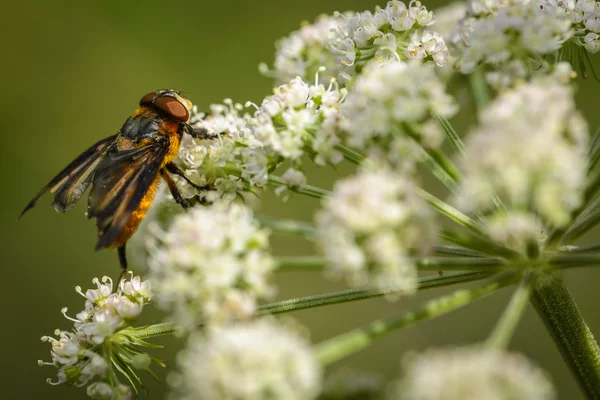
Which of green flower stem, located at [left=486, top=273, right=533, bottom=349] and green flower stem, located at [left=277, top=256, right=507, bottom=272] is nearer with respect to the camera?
green flower stem, located at [left=486, top=273, right=533, bottom=349]

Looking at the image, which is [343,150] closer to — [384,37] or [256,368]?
[384,37]

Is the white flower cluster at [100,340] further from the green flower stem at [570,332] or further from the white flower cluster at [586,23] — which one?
the white flower cluster at [586,23]

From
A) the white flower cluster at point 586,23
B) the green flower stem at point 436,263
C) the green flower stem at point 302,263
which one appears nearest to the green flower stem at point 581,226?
the green flower stem at point 436,263

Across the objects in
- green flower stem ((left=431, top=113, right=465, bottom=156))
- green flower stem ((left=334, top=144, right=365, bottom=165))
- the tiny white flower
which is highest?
green flower stem ((left=431, top=113, right=465, bottom=156))

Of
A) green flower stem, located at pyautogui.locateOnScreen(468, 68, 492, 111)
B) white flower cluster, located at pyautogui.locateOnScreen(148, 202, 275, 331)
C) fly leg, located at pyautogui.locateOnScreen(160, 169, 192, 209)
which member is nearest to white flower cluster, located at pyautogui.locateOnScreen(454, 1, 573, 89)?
green flower stem, located at pyautogui.locateOnScreen(468, 68, 492, 111)

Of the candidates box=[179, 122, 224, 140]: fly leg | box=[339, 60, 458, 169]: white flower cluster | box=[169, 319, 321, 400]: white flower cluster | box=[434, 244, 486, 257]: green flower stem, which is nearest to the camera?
box=[169, 319, 321, 400]: white flower cluster

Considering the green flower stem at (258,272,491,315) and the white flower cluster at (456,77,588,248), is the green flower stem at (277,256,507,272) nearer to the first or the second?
the green flower stem at (258,272,491,315)

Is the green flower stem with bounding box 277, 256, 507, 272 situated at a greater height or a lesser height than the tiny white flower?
lesser
